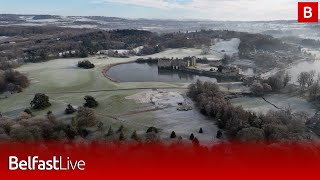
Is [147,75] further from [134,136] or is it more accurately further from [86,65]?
[134,136]

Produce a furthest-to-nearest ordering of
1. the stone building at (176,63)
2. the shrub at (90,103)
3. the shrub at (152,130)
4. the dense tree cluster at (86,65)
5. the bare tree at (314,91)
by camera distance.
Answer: the stone building at (176,63)
the dense tree cluster at (86,65)
the bare tree at (314,91)
the shrub at (90,103)
the shrub at (152,130)

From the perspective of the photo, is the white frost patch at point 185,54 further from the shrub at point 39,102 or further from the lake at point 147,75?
the shrub at point 39,102

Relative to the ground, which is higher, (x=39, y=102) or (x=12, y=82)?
(x=12, y=82)

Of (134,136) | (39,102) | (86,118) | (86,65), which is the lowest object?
(134,136)

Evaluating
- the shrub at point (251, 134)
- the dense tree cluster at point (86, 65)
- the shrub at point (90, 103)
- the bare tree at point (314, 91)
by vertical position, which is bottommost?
the shrub at point (251, 134)

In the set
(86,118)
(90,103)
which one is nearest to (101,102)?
(90,103)

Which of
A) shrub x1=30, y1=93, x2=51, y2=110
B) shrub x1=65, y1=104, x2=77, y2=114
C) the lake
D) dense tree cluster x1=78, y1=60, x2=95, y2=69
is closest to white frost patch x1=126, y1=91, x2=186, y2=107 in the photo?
shrub x1=65, y1=104, x2=77, y2=114

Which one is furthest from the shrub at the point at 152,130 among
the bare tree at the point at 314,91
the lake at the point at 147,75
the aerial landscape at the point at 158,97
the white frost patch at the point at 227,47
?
the white frost patch at the point at 227,47
